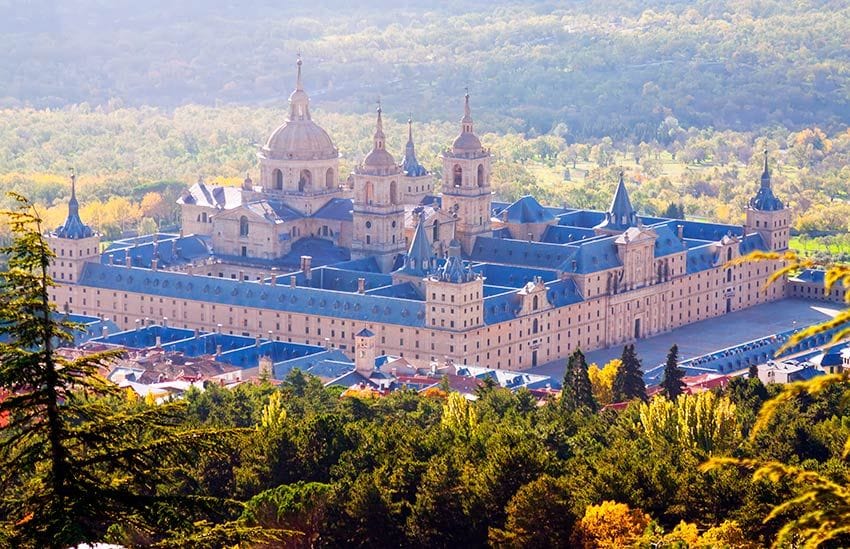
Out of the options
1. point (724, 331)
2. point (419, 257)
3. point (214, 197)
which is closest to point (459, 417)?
point (419, 257)

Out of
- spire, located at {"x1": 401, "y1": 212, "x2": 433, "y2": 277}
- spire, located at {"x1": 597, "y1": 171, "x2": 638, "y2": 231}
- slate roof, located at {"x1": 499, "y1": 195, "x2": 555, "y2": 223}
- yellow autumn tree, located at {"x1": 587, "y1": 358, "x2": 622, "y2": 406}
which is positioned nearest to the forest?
yellow autumn tree, located at {"x1": 587, "y1": 358, "x2": 622, "y2": 406}

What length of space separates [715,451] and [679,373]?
1846 centimetres

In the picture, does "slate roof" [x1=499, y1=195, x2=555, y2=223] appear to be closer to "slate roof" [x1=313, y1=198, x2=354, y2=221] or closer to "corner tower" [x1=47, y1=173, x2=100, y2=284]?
"slate roof" [x1=313, y1=198, x2=354, y2=221]

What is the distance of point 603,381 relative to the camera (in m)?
94.9

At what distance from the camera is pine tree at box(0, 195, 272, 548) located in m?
33.4

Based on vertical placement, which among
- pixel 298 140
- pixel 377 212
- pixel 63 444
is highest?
pixel 63 444

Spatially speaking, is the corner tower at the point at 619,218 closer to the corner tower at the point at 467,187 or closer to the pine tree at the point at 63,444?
the corner tower at the point at 467,187

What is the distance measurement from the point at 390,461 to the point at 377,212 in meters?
51.0

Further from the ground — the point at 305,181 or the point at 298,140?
the point at 298,140

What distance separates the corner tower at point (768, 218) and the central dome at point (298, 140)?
24.8 m

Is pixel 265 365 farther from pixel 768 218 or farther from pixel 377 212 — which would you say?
pixel 768 218

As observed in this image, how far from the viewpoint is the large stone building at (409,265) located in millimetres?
105562

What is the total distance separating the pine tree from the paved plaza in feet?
231

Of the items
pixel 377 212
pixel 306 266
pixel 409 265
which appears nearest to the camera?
pixel 409 265
